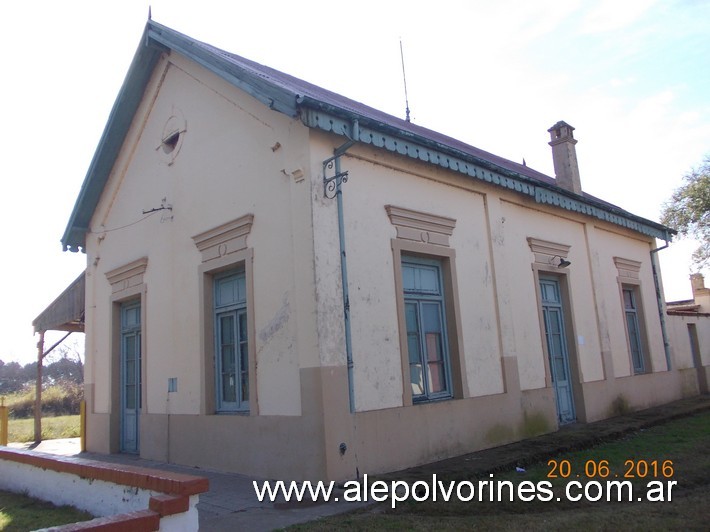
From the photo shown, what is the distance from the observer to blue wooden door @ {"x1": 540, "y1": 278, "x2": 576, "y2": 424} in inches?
437

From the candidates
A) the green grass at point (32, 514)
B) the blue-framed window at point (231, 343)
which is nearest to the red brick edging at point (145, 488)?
the green grass at point (32, 514)

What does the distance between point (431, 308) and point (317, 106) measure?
3.51m

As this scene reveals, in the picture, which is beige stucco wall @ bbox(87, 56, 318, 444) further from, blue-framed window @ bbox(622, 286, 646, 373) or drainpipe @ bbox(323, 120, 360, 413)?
blue-framed window @ bbox(622, 286, 646, 373)

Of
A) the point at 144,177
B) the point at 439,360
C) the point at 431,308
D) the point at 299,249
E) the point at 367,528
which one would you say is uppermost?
the point at 144,177

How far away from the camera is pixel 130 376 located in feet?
36.3

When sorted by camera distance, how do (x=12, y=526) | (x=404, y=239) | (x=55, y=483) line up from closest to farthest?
1. (x=12, y=526)
2. (x=55, y=483)
3. (x=404, y=239)

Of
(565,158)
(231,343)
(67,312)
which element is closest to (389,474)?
(231,343)

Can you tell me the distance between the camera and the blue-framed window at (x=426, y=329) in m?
8.33

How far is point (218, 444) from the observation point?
8.20 meters

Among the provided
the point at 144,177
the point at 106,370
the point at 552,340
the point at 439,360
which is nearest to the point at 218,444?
the point at 439,360

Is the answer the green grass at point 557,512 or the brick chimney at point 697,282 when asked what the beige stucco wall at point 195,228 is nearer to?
the green grass at point 557,512

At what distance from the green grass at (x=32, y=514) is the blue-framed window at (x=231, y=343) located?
2.55m

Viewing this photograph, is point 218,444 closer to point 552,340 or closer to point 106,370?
point 106,370

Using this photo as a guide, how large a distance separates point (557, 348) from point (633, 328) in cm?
362
